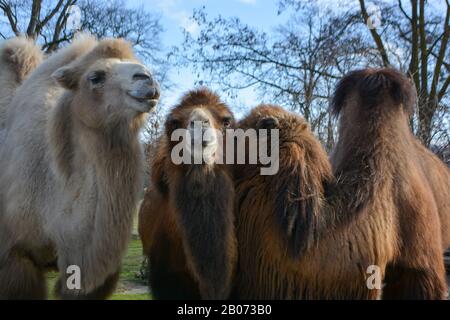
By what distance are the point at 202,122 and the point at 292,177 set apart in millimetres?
578

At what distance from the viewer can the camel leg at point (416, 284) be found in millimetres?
3230

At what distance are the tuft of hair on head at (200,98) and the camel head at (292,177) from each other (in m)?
0.24

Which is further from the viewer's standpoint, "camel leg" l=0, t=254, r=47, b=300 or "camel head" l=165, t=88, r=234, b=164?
"camel leg" l=0, t=254, r=47, b=300

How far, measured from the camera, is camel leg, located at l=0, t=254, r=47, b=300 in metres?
3.46

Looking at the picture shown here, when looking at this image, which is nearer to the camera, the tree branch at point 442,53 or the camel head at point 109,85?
the camel head at point 109,85

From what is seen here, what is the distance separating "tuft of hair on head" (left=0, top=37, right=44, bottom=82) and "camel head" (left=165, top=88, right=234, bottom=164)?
2089 mm

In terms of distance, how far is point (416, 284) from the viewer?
3.24 m

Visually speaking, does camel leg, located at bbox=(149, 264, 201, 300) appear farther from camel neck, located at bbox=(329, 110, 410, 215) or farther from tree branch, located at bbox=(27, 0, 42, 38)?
tree branch, located at bbox=(27, 0, 42, 38)

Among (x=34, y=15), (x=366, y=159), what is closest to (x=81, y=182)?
(x=366, y=159)

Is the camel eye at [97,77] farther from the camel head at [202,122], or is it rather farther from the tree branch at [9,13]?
the tree branch at [9,13]

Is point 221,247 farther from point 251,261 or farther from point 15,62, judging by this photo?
point 15,62

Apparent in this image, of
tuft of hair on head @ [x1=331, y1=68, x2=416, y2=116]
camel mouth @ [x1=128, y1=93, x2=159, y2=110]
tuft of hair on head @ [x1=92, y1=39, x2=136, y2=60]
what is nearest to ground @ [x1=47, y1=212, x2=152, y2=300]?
tuft of hair on head @ [x1=92, y1=39, x2=136, y2=60]

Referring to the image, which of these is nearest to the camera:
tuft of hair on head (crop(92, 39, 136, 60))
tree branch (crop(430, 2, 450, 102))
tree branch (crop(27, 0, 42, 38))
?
tuft of hair on head (crop(92, 39, 136, 60))

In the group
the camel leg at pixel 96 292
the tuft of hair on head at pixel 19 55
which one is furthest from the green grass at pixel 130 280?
the tuft of hair on head at pixel 19 55
